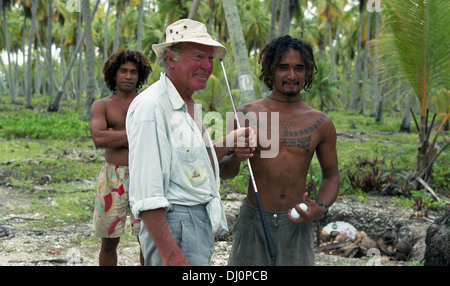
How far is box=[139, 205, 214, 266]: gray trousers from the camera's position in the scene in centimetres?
205

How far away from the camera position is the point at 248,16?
3678 cm

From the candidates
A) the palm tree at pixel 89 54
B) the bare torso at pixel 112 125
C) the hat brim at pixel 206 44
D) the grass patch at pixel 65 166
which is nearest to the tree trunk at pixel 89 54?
the palm tree at pixel 89 54

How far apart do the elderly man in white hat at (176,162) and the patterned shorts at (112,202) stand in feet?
5.14

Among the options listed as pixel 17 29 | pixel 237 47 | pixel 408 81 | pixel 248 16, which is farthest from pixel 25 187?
Result: pixel 17 29

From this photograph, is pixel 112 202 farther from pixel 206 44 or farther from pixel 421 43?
pixel 421 43

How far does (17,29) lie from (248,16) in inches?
800

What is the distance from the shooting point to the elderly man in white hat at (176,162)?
6.46ft

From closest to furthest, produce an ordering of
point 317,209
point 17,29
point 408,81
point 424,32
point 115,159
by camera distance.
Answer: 1. point 317,209
2. point 115,159
3. point 424,32
4. point 408,81
5. point 17,29

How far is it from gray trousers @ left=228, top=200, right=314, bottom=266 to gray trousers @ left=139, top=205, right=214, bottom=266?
0.71m

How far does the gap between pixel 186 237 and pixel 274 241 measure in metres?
0.86

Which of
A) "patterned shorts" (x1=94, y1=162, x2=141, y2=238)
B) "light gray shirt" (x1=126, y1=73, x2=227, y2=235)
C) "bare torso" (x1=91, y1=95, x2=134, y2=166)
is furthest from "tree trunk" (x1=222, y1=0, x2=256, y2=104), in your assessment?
"light gray shirt" (x1=126, y1=73, x2=227, y2=235)

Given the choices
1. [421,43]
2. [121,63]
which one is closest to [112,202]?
[121,63]

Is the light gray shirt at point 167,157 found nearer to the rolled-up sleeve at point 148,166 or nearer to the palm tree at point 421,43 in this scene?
the rolled-up sleeve at point 148,166
